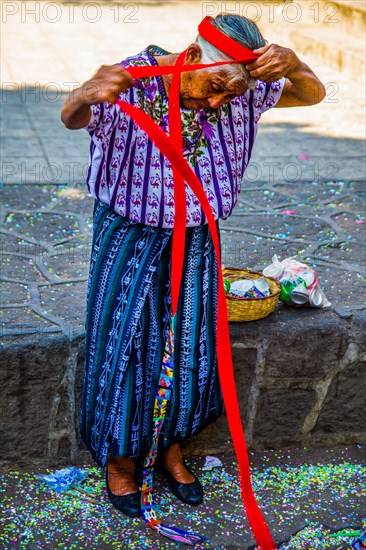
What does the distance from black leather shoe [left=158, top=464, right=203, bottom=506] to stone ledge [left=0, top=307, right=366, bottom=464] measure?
Result: 0.30m

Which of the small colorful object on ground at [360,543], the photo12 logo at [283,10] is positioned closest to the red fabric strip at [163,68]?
the small colorful object on ground at [360,543]

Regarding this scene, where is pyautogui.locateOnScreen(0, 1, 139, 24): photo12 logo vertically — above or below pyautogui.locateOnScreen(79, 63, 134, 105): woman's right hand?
below

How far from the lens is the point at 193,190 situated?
97.2 inches

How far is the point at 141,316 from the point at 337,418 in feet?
4.01

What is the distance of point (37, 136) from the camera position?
18.7 ft

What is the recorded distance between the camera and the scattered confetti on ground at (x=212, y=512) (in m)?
2.87

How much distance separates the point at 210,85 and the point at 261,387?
142 centimetres

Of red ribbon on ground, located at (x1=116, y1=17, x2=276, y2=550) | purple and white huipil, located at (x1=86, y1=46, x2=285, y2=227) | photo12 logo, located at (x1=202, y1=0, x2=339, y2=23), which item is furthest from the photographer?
photo12 logo, located at (x1=202, y1=0, x2=339, y2=23)

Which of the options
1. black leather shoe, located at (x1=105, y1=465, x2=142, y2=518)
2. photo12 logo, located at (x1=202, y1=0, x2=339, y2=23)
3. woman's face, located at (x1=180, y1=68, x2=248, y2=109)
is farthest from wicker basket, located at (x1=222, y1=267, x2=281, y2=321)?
photo12 logo, located at (x1=202, y1=0, x2=339, y2=23)

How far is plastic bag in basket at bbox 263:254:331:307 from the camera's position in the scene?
3.31m

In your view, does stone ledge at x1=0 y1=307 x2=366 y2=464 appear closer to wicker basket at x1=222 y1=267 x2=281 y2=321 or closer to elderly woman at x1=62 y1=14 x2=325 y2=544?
wicker basket at x1=222 y1=267 x2=281 y2=321

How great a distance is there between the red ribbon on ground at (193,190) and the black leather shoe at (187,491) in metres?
0.39

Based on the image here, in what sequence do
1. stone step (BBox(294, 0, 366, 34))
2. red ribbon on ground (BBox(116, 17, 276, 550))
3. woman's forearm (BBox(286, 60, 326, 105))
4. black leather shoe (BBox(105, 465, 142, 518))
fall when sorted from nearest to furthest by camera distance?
red ribbon on ground (BBox(116, 17, 276, 550))
woman's forearm (BBox(286, 60, 326, 105))
black leather shoe (BBox(105, 465, 142, 518))
stone step (BBox(294, 0, 366, 34))

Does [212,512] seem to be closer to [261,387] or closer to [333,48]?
[261,387]
